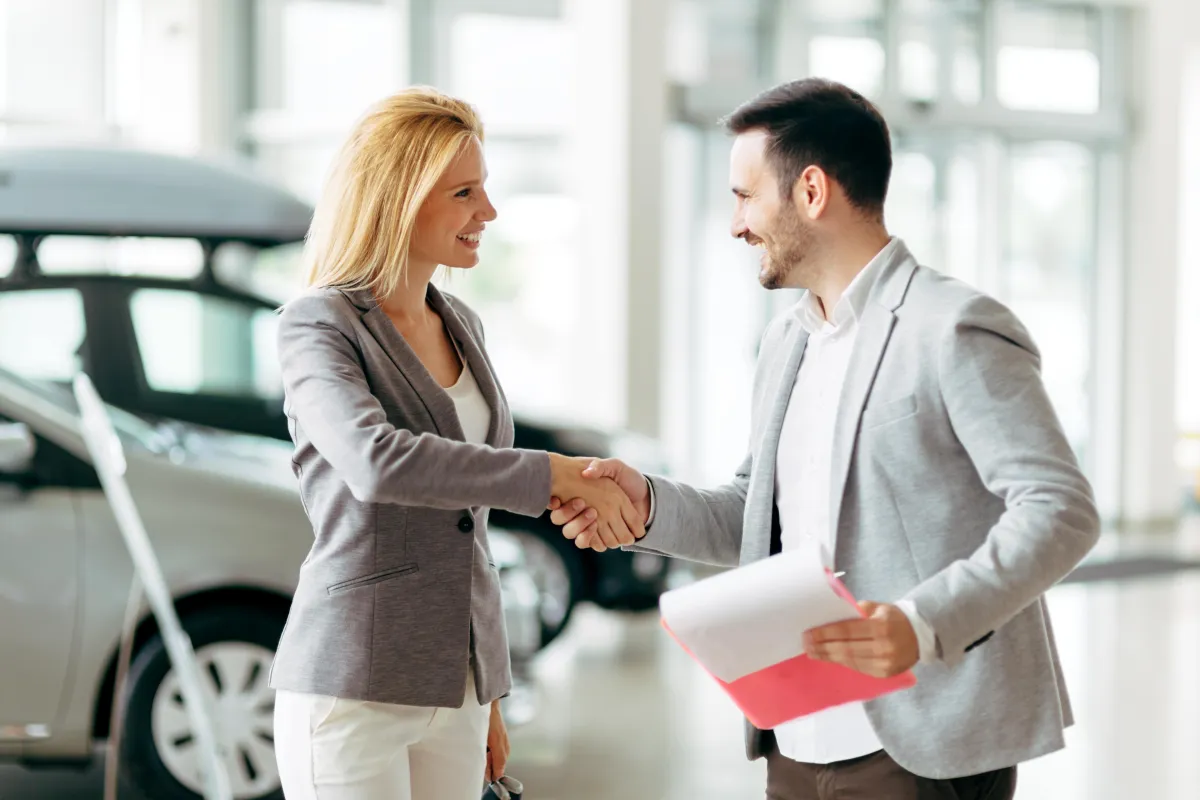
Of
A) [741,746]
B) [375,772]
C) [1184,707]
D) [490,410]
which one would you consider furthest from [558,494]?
[1184,707]

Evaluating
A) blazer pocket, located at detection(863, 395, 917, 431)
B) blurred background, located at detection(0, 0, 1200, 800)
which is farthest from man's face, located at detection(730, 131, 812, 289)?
blurred background, located at detection(0, 0, 1200, 800)

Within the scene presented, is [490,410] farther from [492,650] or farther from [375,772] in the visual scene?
[375,772]

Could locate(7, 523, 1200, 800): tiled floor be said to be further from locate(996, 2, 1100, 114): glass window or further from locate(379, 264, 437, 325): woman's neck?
locate(996, 2, 1100, 114): glass window

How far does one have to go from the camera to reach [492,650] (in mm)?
1893

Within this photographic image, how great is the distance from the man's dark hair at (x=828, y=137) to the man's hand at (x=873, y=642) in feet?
1.91

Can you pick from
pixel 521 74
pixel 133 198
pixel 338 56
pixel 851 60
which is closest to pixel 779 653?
pixel 133 198

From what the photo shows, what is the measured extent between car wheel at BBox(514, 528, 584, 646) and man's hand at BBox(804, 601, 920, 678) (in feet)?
13.9

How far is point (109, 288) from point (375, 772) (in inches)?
145

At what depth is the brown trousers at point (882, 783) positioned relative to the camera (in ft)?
5.41

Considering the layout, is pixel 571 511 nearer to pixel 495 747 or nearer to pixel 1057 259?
pixel 495 747

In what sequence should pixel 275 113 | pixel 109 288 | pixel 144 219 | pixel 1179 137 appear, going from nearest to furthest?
pixel 144 219, pixel 109 288, pixel 275 113, pixel 1179 137

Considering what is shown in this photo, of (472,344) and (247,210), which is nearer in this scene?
(472,344)

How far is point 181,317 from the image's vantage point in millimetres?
5164

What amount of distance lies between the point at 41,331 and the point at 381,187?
3.51m
